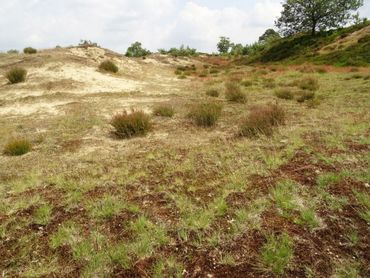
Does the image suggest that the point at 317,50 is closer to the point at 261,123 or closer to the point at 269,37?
the point at 269,37

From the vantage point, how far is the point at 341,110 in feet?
29.3

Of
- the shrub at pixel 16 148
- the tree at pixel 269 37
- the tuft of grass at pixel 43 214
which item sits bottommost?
the tuft of grass at pixel 43 214

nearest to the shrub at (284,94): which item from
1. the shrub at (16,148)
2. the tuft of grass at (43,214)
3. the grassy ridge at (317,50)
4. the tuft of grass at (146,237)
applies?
the shrub at (16,148)

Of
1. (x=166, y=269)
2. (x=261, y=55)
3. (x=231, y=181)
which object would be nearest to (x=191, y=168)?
(x=231, y=181)

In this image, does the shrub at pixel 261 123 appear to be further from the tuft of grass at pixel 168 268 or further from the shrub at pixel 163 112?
the tuft of grass at pixel 168 268

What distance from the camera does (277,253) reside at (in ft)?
10.3

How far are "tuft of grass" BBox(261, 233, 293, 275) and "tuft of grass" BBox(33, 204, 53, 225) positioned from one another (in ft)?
9.18

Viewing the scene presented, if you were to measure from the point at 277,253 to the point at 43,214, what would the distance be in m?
3.05

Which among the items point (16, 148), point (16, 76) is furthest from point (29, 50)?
point (16, 148)

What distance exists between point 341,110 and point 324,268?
7096mm

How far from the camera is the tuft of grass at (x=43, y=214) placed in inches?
160

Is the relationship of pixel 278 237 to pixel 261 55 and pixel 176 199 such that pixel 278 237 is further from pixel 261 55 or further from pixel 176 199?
pixel 261 55

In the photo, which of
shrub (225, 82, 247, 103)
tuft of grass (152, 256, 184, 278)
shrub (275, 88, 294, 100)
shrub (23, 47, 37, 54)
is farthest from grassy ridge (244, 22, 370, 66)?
tuft of grass (152, 256, 184, 278)

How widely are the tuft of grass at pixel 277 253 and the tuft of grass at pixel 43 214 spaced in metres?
2.80
